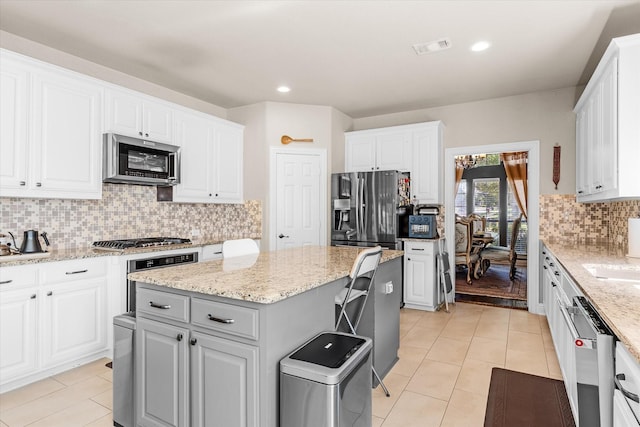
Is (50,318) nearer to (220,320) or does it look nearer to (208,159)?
(220,320)

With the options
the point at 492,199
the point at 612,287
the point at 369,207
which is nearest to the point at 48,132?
the point at 369,207

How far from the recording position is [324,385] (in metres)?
1.38

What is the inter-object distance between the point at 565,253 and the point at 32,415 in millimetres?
3966

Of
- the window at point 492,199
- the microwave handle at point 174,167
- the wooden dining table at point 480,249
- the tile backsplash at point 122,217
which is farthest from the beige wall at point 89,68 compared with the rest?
the window at point 492,199

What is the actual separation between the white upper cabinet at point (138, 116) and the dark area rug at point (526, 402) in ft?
12.1

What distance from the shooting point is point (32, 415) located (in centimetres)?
218

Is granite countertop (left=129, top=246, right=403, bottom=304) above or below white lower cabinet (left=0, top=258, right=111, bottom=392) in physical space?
above

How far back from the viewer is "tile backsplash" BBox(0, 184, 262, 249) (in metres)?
2.99

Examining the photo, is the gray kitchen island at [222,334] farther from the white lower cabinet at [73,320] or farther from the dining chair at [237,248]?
the white lower cabinet at [73,320]

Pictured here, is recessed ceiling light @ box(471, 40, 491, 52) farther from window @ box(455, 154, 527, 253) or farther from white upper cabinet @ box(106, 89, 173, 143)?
window @ box(455, 154, 527, 253)

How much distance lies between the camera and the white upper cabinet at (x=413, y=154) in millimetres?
4605

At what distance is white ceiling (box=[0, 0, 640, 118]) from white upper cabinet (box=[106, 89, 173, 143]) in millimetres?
354

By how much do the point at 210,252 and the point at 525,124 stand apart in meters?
4.02

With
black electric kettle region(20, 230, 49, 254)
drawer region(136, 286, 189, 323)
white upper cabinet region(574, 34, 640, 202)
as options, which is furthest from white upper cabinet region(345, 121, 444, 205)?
black electric kettle region(20, 230, 49, 254)
